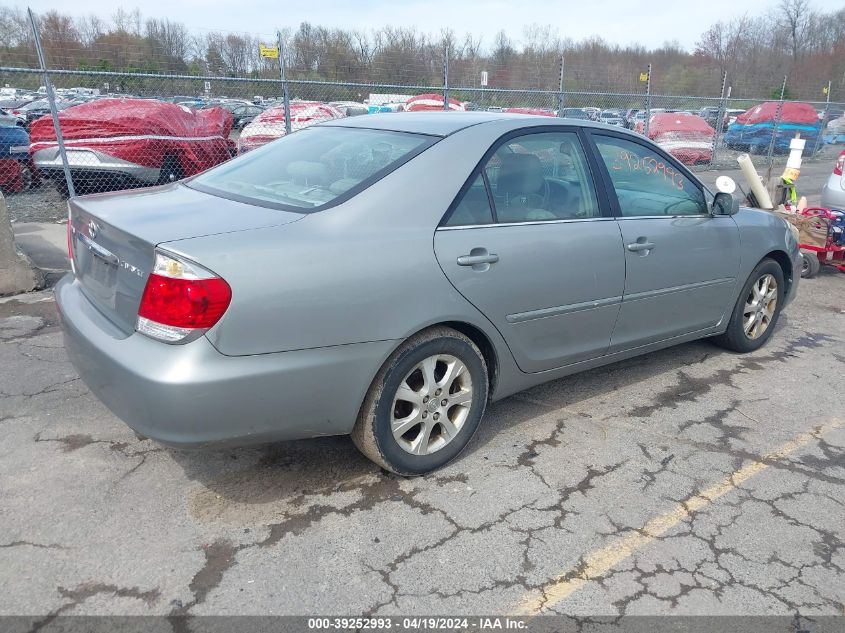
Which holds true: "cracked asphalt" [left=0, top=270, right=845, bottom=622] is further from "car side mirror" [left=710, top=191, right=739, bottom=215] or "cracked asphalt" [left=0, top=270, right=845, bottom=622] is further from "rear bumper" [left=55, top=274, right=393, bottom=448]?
"car side mirror" [left=710, top=191, right=739, bottom=215]

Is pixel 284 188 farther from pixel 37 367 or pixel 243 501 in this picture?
pixel 37 367

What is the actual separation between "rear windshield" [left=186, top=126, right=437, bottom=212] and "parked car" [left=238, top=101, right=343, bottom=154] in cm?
885

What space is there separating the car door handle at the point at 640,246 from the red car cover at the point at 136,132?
7.94 meters

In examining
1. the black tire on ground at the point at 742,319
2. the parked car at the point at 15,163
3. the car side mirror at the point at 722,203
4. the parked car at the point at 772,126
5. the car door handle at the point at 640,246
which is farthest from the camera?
the parked car at the point at 772,126

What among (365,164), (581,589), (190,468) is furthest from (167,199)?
(581,589)

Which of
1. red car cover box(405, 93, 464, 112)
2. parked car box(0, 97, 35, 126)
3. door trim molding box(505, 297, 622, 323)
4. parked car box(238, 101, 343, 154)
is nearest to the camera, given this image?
door trim molding box(505, 297, 622, 323)

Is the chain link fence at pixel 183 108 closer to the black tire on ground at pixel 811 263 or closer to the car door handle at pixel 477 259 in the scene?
the car door handle at pixel 477 259

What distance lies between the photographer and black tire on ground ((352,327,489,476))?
289 centimetres

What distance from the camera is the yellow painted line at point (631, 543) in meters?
2.43

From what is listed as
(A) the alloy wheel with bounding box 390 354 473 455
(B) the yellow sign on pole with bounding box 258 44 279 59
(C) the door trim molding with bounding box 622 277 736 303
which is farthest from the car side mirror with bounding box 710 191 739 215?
(B) the yellow sign on pole with bounding box 258 44 279 59

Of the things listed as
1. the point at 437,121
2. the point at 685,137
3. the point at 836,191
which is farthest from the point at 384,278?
the point at 685,137

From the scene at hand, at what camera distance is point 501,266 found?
315cm

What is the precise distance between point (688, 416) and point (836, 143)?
1082 inches

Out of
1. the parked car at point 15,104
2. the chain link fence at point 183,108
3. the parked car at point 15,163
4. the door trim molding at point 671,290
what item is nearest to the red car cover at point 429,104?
the chain link fence at point 183,108
